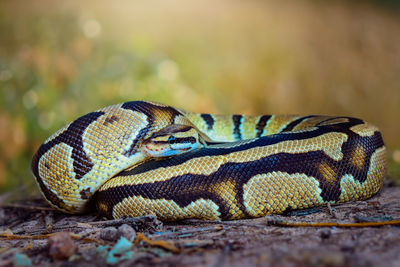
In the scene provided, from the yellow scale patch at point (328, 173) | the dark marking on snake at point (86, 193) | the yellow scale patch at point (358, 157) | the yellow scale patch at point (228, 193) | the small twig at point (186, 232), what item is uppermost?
the yellow scale patch at point (358, 157)

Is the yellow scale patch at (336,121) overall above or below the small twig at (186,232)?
above

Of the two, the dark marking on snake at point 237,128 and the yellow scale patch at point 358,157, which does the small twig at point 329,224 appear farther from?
the dark marking on snake at point 237,128

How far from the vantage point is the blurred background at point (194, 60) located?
5949mm

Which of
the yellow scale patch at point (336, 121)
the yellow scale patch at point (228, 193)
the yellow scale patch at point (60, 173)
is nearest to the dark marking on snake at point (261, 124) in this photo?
the yellow scale patch at point (336, 121)

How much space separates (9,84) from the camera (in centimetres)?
587

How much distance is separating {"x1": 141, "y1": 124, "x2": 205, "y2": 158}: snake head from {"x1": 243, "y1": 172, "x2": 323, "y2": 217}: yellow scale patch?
2.76 ft

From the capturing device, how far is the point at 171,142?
304 centimetres

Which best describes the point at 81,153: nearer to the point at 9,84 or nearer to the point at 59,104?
the point at 59,104

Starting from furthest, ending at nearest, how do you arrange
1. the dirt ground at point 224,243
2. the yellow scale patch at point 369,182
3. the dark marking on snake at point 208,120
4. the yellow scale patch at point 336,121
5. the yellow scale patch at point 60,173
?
1. the dark marking on snake at point 208,120
2. the yellow scale patch at point 336,121
3. the yellow scale patch at point 60,173
4. the yellow scale patch at point 369,182
5. the dirt ground at point 224,243

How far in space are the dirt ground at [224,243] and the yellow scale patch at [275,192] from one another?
0.38ft

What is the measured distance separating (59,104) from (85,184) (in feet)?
11.6

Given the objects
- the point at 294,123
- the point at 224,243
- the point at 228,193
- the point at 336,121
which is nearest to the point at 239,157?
the point at 228,193

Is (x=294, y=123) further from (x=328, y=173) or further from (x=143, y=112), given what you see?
(x=143, y=112)

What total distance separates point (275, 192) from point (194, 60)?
15.5ft
